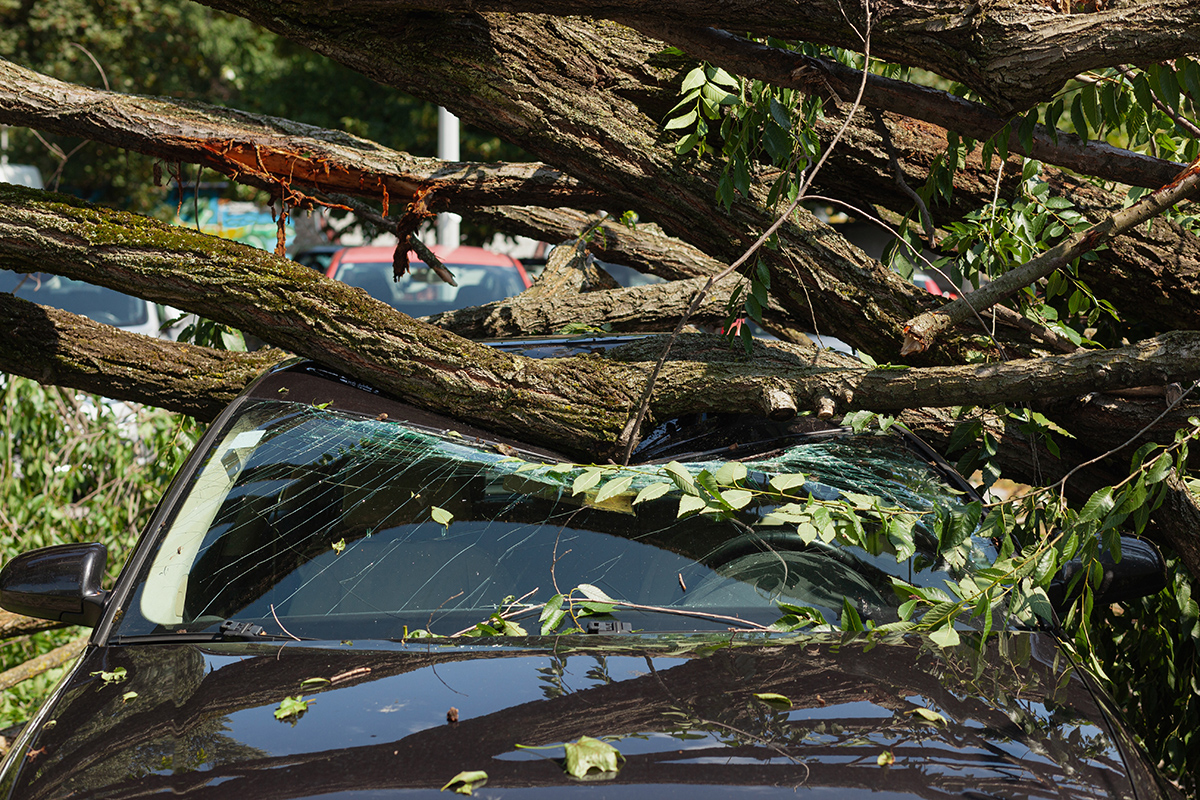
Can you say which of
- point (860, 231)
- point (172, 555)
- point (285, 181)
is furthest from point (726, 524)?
point (860, 231)

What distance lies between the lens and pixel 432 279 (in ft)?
29.7

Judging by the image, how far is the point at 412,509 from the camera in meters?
2.53

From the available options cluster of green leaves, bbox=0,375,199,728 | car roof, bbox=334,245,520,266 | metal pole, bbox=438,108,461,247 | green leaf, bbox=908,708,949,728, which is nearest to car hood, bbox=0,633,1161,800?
green leaf, bbox=908,708,949,728

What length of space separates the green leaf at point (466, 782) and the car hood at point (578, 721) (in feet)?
0.06

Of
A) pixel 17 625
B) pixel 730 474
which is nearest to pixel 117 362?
pixel 17 625

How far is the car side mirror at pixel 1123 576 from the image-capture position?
8.06 ft

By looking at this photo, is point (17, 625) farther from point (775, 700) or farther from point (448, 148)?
point (448, 148)

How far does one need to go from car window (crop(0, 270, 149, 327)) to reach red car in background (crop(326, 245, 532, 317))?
1.76 meters

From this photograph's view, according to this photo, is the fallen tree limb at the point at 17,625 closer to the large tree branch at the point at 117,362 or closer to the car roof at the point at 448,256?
the large tree branch at the point at 117,362

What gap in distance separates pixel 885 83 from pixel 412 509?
189 cm

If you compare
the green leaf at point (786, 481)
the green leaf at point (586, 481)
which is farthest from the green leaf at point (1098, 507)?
the green leaf at point (586, 481)

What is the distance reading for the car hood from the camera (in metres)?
1.55

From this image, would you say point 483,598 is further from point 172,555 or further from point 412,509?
point 172,555

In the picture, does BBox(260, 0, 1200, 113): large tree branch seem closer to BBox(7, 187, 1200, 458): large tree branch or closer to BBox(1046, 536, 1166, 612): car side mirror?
BBox(7, 187, 1200, 458): large tree branch
